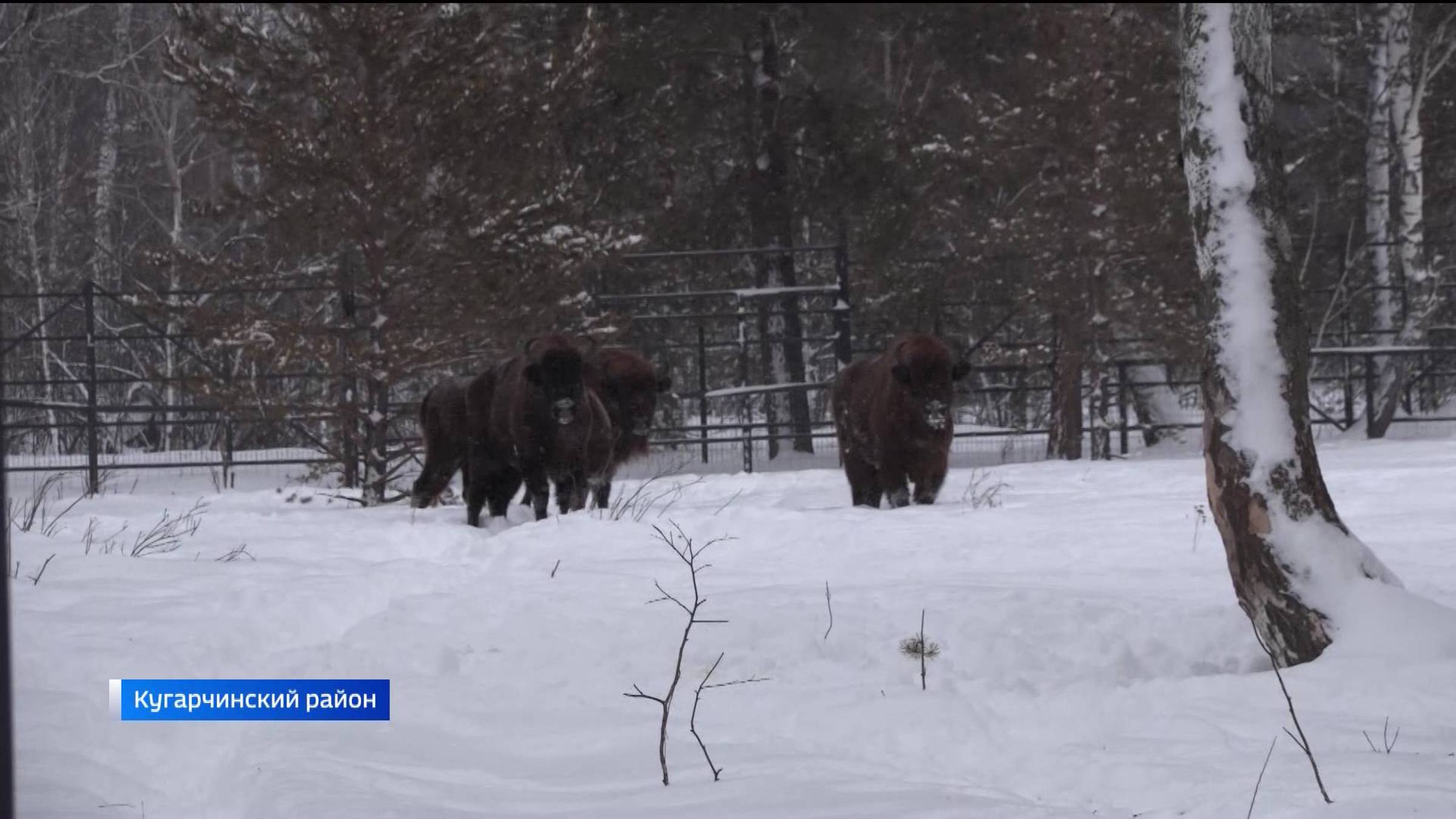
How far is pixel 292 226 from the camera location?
855cm

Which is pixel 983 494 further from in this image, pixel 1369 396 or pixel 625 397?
pixel 1369 396

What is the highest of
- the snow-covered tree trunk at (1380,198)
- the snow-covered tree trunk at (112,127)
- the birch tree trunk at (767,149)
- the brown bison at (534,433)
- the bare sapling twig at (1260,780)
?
the snow-covered tree trunk at (1380,198)

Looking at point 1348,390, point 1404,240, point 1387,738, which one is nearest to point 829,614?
point 1387,738

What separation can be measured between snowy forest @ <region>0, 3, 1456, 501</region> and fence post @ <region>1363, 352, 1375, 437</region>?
5cm

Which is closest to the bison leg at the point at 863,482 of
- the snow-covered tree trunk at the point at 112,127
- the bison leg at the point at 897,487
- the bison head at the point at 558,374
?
the bison leg at the point at 897,487

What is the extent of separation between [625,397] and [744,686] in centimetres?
671

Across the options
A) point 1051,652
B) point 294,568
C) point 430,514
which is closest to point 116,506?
point 430,514

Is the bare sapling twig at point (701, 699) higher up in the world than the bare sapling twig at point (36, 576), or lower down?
lower down

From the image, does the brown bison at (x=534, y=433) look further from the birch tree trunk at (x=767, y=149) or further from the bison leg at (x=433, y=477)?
the birch tree trunk at (x=767, y=149)

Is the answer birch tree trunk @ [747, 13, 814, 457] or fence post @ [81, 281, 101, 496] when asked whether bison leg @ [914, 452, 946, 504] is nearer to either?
birch tree trunk @ [747, 13, 814, 457]

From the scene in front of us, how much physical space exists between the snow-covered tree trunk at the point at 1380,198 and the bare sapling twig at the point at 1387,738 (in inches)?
339

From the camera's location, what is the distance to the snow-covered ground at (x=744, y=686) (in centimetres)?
285

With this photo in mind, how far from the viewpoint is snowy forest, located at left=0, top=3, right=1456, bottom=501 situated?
7.35 ft

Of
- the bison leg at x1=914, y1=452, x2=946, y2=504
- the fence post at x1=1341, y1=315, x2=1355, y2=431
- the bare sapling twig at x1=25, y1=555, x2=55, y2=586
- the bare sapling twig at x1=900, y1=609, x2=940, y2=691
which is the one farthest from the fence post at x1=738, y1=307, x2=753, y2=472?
the bare sapling twig at x1=900, y1=609, x2=940, y2=691
